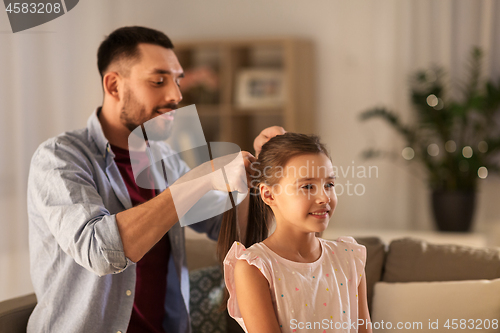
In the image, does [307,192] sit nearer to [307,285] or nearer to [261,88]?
[307,285]

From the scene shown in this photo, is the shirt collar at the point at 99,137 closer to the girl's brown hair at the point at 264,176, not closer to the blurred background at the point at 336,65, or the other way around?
the girl's brown hair at the point at 264,176

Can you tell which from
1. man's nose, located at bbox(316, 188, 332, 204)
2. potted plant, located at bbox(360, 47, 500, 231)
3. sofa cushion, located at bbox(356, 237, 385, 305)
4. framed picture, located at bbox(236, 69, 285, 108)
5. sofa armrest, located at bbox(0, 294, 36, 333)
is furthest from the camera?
framed picture, located at bbox(236, 69, 285, 108)

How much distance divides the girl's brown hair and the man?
5 cm

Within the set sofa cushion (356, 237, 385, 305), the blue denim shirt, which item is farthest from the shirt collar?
sofa cushion (356, 237, 385, 305)

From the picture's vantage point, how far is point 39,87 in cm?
265

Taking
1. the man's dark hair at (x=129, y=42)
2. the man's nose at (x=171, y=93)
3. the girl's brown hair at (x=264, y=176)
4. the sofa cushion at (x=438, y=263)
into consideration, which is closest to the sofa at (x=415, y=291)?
the sofa cushion at (x=438, y=263)

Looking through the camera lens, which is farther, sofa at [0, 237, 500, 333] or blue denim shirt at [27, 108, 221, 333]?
sofa at [0, 237, 500, 333]

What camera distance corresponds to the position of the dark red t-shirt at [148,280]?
4.45 feet

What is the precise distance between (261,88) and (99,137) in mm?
2548

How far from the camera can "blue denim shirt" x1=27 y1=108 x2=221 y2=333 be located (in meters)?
1.06

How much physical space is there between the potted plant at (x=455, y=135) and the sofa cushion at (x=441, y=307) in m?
2.06

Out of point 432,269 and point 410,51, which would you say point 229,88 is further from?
point 432,269

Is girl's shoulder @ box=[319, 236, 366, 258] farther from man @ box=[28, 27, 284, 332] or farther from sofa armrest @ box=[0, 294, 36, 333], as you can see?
sofa armrest @ box=[0, 294, 36, 333]

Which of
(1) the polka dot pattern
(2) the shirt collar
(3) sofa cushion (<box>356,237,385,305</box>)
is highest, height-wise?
(2) the shirt collar
